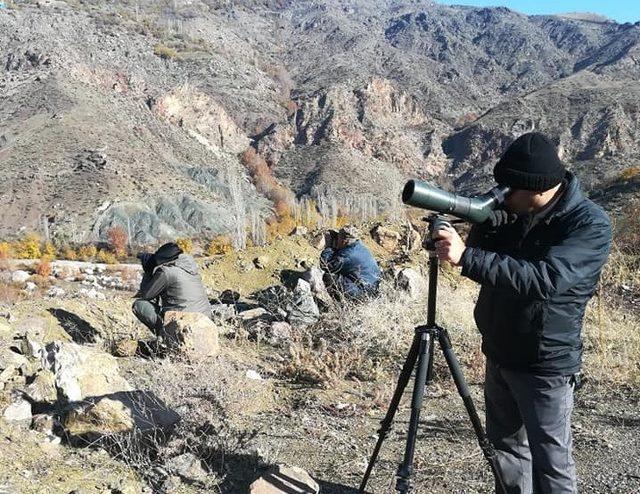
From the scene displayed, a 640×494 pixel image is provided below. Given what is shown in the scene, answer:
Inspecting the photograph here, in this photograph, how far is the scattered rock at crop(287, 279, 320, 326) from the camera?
237 inches

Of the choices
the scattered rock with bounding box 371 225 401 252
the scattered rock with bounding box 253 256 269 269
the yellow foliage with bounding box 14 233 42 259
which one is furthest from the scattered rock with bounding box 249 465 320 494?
the yellow foliage with bounding box 14 233 42 259

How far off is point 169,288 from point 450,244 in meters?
3.86

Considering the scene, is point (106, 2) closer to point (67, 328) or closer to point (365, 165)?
point (365, 165)

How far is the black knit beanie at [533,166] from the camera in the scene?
204cm

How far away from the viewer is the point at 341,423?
3.66m

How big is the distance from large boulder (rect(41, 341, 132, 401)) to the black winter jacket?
2.34 meters

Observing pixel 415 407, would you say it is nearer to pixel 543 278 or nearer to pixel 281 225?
pixel 543 278

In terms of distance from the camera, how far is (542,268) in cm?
198

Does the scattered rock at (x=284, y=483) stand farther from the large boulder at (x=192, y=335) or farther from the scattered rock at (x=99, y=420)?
the large boulder at (x=192, y=335)

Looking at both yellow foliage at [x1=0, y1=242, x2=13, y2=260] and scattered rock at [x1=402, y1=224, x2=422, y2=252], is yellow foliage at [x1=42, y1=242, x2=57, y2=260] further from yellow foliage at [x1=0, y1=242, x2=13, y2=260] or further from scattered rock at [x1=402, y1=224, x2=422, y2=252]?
scattered rock at [x1=402, y1=224, x2=422, y2=252]

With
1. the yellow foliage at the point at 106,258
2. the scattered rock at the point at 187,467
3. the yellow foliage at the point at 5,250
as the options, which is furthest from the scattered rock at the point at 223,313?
the yellow foliage at the point at 5,250

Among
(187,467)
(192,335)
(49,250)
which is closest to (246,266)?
(192,335)

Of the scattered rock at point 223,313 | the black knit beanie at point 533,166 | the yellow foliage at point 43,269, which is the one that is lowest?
the yellow foliage at point 43,269

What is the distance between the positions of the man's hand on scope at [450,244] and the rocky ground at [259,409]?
1.43 m
